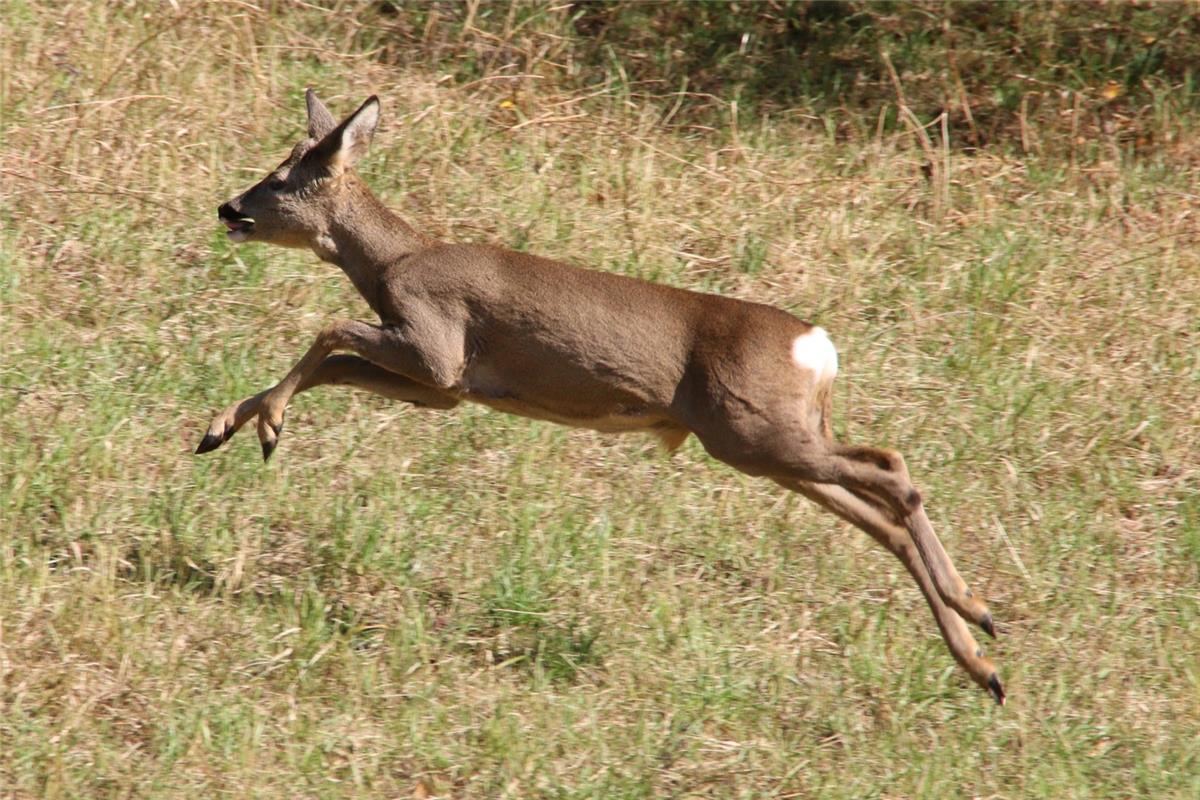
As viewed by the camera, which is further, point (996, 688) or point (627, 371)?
point (627, 371)

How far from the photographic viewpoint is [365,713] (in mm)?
5922

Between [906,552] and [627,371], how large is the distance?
128 centimetres

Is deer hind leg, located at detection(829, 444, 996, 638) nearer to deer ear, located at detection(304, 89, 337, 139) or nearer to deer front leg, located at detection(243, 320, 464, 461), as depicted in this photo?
deer front leg, located at detection(243, 320, 464, 461)

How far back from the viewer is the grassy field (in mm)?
5895

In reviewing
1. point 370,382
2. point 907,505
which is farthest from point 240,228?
point 907,505

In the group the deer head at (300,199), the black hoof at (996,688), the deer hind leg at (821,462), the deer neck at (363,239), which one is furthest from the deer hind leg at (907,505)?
the deer head at (300,199)

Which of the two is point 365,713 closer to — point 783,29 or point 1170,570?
point 1170,570

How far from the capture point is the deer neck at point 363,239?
668cm

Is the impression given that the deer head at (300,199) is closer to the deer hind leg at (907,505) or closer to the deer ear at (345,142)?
the deer ear at (345,142)

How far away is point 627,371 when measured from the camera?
6.30 meters

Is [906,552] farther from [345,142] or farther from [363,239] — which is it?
[345,142]

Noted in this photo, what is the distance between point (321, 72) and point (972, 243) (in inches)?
153

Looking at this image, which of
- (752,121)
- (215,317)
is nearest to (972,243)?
(752,121)

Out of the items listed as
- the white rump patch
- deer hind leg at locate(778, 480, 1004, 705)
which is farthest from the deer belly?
deer hind leg at locate(778, 480, 1004, 705)
